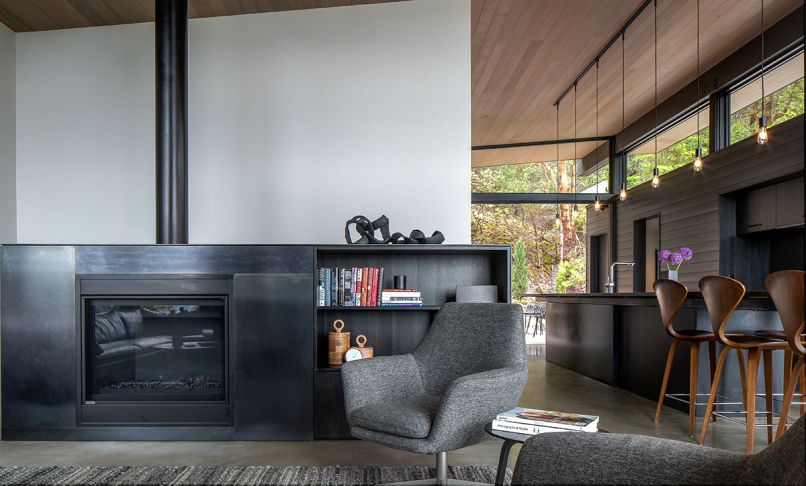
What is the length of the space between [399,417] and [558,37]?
4490 millimetres

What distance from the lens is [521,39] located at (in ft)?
18.2

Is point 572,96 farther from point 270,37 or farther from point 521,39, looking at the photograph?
point 270,37

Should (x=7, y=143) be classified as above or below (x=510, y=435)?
above

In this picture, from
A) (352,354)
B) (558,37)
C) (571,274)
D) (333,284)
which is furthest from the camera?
(571,274)

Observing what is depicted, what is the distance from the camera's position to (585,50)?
6043 mm

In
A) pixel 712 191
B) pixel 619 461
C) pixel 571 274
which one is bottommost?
pixel 571 274

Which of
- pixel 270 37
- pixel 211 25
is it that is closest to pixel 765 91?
pixel 270 37

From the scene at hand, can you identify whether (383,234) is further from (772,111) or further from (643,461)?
(772,111)

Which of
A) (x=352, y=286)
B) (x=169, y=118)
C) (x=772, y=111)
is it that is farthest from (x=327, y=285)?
(x=772, y=111)

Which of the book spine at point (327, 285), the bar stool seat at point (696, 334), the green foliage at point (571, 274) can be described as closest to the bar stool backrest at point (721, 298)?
the bar stool seat at point (696, 334)

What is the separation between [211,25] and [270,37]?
458 mm

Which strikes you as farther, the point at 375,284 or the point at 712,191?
the point at 712,191

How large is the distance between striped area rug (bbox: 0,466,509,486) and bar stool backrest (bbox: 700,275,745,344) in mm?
1602

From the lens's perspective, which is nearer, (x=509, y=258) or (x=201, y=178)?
(x=509, y=258)
